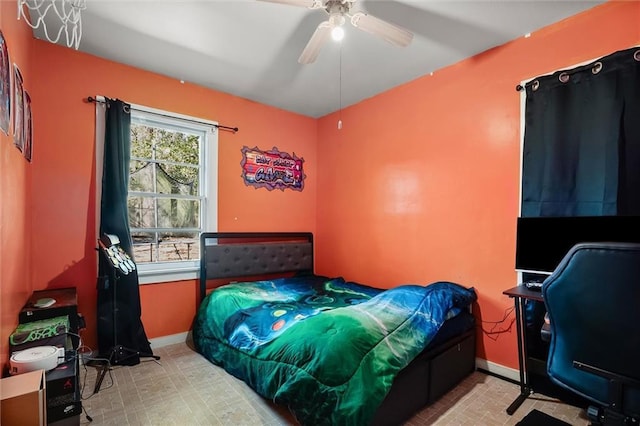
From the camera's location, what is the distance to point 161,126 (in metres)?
3.12

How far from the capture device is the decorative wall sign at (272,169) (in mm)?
3682

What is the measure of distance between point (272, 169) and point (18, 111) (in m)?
2.38

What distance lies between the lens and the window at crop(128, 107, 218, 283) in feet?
9.94

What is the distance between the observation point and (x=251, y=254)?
3535 millimetres

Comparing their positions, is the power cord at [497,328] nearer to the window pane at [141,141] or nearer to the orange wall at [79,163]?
the orange wall at [79,163]

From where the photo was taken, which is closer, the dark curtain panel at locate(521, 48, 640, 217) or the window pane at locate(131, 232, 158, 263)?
the dark curtain panel at locate(521, 48, 640, 217)

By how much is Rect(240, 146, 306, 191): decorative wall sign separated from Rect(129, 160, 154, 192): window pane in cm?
99

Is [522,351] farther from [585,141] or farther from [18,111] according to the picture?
[18,111]

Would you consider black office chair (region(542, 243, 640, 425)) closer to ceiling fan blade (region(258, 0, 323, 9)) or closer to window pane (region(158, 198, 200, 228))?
ceiling fan blade (region(258, 0, 323, 9))

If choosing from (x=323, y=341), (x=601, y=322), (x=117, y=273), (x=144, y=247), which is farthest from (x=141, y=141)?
(x=601, y=322)

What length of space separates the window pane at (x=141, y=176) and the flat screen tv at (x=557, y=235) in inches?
134

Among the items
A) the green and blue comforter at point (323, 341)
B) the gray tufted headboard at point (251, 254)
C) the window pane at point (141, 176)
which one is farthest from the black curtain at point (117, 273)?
the gray tufted headboard at point (251, 254)

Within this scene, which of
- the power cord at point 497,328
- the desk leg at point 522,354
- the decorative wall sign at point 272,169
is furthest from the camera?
the decorative wall sign at point 272,169

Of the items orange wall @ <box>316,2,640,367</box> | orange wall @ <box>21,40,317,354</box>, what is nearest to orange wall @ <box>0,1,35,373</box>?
orange wall @ <box>21,40,317,354</box>
